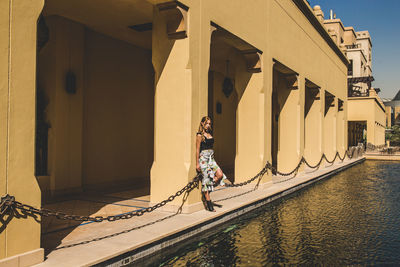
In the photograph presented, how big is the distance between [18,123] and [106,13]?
506cm

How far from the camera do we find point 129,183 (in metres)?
10.5

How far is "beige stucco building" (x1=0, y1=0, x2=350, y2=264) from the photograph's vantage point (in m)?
3.94

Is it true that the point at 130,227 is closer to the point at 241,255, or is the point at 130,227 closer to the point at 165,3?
the point at 241,255

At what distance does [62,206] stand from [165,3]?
4.63m

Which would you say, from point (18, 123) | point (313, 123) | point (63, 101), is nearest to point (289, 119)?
point (313, 123)

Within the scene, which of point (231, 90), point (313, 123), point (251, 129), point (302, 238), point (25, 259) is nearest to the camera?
point (25, 259)

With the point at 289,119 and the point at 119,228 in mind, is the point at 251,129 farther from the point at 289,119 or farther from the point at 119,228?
the point at 119,228

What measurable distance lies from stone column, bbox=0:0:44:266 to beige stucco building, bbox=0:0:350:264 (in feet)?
0.04

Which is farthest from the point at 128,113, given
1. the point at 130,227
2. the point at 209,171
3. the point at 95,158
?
the point at 130,227

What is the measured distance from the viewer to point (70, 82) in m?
8.65

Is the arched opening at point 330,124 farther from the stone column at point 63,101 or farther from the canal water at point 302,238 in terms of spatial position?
the stone column at point 63,101

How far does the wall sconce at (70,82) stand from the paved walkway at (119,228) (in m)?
2.65

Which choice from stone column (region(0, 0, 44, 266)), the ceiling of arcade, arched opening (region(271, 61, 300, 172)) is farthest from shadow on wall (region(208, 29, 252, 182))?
stone column (region(0, 0, 44, 266))

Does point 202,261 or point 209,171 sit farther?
point 209,171
